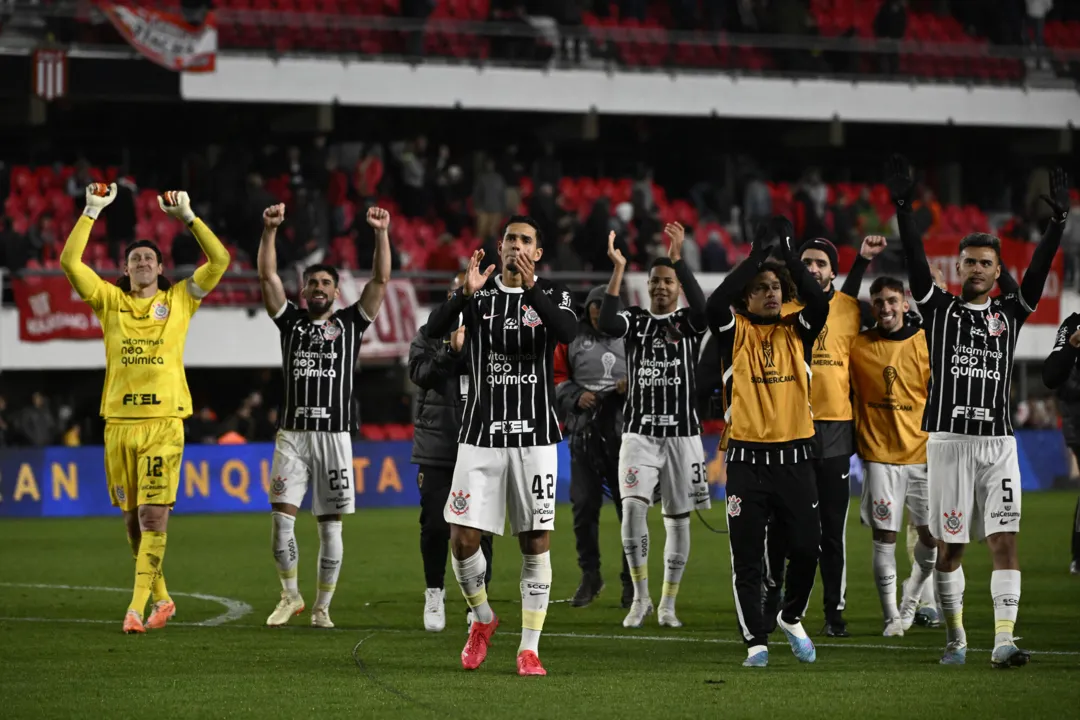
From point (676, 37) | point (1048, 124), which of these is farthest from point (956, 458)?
point (1048, 124)

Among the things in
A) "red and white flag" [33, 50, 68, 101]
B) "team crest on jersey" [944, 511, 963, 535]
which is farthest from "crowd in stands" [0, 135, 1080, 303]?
"team crest on jersey" [944, 511, 963, 535]

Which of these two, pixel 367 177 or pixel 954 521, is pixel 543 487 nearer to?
pixel 954 521

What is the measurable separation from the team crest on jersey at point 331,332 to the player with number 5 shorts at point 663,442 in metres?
1.98

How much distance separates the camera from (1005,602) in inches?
367

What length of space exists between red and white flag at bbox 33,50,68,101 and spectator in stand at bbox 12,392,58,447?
514 cm

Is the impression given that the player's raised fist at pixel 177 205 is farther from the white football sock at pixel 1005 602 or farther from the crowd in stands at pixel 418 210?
the crowd in stands at pixel 418 210

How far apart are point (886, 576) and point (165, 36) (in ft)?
60.4

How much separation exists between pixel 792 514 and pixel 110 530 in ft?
43.1

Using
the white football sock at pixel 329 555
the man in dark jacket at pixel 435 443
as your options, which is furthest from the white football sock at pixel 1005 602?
the white football sock at pixel 329 555

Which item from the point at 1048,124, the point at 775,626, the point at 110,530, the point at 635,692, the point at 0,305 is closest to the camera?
the point at 635,692

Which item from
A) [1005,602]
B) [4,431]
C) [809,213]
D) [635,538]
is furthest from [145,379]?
[809,213]

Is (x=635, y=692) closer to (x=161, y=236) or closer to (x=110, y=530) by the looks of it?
(x=110, y=530)

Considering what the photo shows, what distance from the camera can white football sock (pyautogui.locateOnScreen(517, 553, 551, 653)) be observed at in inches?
363

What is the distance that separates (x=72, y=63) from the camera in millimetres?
27328
